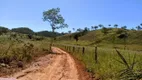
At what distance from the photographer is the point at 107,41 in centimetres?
10938

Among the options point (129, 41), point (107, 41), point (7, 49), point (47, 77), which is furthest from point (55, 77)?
point (129, 41)

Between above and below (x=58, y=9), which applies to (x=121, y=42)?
below

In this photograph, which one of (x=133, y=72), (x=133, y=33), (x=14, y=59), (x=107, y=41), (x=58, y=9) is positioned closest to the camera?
(x=133, y=72)

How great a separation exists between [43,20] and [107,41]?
52.7 meters

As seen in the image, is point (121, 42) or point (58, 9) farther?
point (121, 42)

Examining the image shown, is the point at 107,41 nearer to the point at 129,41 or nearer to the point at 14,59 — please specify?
the point at 129,41

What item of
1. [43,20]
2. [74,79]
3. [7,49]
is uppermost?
[43,20]

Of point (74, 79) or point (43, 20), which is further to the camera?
point (43, 20)

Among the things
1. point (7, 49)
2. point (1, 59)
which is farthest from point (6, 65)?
point (7, 49)

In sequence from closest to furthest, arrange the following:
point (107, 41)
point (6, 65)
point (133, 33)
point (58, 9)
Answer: point (6, 65) → point (58, 9) → point (107, 41) → point (133, 33)

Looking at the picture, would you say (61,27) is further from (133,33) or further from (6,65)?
(133,33)

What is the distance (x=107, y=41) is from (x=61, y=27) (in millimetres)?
51379

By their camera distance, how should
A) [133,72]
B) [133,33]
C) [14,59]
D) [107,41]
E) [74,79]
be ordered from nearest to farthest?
[133,72] → [74,79] → [14,59] → [107,41] → [133,33]

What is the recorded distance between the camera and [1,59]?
18891 millimetres
